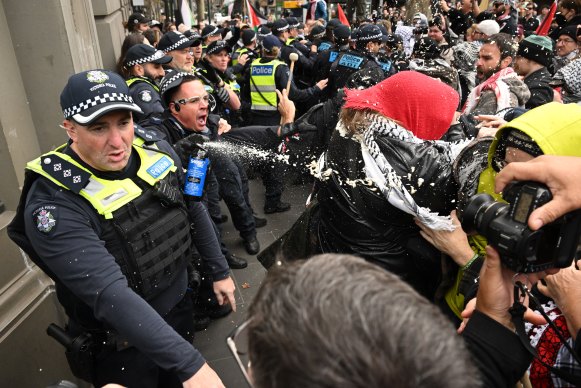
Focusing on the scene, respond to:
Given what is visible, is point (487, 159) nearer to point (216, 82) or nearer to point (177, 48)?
point (177, 48)

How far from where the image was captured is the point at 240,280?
4266 millimetres

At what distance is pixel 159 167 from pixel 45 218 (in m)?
0.58

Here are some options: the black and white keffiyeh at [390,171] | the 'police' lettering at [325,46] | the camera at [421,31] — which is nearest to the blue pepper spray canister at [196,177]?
the black and white keffiyeh at [390,171]

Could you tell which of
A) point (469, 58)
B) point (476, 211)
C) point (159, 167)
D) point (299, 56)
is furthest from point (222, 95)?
point (476, 211)

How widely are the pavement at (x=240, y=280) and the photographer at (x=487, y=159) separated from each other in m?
1.09

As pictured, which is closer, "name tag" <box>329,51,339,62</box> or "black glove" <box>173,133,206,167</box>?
"black glove" <box>173,133,206,167</box>

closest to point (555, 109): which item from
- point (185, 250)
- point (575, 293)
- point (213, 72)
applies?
point (575, 293)

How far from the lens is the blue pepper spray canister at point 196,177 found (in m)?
2.39

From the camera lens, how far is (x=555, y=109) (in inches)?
58.8

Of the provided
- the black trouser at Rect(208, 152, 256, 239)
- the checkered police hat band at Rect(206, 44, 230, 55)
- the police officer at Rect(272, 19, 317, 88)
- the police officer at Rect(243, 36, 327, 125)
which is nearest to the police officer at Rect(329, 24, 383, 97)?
the police officer at Rect(243, 36, 327, 125)

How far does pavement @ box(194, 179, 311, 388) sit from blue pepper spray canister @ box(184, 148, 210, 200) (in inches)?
29.3

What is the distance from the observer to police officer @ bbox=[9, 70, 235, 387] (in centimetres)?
167

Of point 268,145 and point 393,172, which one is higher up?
point 393,172

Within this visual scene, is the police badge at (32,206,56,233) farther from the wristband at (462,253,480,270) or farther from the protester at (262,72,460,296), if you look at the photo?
the wristband at (462,253,480,270)
